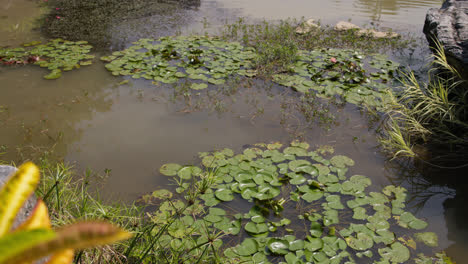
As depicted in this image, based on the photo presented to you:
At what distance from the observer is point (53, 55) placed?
4.74m

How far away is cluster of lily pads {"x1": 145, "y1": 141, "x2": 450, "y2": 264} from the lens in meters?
2.10

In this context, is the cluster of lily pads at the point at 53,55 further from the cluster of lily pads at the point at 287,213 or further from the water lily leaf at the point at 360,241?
the water lily leaf at the point at 360,241

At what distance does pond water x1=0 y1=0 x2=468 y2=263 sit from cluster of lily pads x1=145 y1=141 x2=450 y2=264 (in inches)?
7.9

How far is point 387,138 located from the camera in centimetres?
331

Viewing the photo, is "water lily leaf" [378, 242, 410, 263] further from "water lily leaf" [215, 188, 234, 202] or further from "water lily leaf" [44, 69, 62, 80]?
"water lily leaf" [44, 69, 62, 80]

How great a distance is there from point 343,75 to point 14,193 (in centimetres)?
464

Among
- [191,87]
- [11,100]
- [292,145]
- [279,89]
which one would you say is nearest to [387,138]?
[292,145]

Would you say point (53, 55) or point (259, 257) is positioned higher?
point (53, 55)

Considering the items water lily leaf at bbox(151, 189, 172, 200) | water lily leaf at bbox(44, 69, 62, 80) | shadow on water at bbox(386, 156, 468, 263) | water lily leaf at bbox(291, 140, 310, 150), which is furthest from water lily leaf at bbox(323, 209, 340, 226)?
water lily leaf at bbox(44, 69, 62, 80)

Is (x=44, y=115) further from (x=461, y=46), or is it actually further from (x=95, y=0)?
(x=95, y=0)

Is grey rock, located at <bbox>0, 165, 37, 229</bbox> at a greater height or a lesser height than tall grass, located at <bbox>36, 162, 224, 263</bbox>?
greater

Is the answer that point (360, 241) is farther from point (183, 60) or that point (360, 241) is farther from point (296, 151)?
point (183, 60)

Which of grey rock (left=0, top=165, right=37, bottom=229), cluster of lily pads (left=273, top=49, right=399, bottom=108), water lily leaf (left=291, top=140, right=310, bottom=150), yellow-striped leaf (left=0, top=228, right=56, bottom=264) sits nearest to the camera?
yellow-striped leaf (left=0, top=228, right=56, bottom=264)

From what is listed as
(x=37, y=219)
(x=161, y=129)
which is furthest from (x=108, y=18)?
(x=37, y=219)
